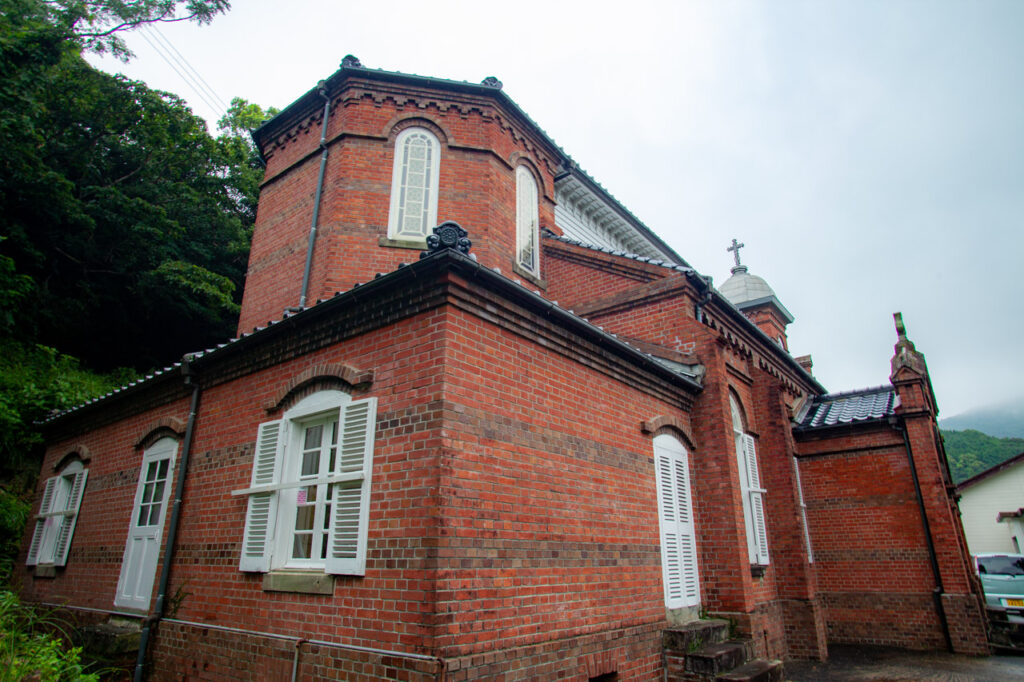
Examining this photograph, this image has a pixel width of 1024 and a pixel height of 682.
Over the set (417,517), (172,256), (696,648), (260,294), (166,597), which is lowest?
(696,648)

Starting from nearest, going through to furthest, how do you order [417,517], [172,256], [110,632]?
[417,517] < [110,632] < [172,256]

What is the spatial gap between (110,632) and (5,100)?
14.0 m

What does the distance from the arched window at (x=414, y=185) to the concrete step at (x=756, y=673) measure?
8351mm

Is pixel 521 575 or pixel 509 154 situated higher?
pixel 509 154

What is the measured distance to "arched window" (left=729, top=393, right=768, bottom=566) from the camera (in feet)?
32.6

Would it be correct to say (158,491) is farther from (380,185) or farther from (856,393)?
(856,393)

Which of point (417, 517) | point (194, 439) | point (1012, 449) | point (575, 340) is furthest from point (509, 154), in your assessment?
point (1012, 449)

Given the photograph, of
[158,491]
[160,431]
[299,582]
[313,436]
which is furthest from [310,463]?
[160,431]

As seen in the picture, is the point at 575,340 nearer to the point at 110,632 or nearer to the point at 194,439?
the point at 194,439

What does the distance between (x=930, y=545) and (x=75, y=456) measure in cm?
1700

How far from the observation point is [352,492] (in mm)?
5770

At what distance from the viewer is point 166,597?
7.57 metres

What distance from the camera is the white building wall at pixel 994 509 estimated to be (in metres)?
27.9

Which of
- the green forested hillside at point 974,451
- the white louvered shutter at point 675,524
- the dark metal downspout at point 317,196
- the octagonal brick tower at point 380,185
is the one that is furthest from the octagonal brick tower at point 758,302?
the green forested hillside at point 974,451
